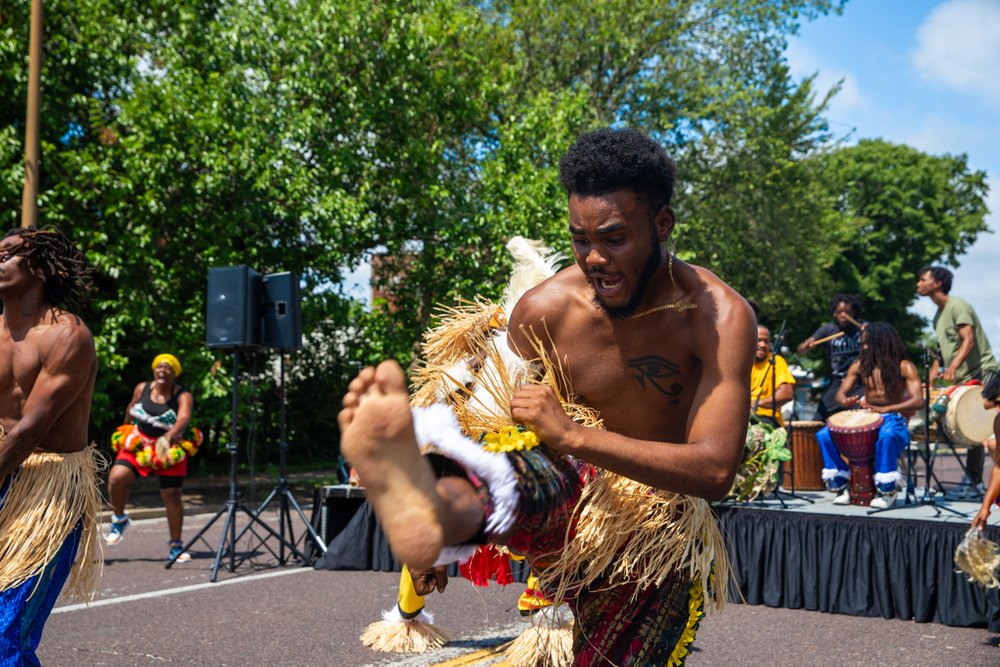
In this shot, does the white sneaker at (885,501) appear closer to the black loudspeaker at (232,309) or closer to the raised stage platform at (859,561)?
the raised stage platform at (859,561)

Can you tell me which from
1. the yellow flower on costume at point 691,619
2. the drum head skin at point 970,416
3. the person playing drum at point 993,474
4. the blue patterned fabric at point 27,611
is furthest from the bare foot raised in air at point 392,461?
the drum head skin at point 970,416

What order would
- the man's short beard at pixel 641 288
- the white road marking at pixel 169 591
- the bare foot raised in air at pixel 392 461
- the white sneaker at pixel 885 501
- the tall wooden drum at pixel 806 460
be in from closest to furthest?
the bare foot raised in air at pixel 392 461 → the man's short beard at pixel 641 288 → the white road marking at pixel 169 591 → the white sneaker at pixel 885 501 → the tall wooden drum at pixel 806 460

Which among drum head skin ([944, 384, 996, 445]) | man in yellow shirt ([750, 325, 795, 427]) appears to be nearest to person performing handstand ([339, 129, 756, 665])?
man in yellow shirt ([750, 325, 795, 427])

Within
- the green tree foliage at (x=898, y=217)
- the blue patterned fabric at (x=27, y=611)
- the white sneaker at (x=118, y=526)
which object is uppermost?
the green tree foliage at (x=898, y=217)

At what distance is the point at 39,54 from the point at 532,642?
9.28 meters

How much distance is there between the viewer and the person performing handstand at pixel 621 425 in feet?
7.68

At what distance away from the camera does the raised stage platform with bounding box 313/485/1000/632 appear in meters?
6.38

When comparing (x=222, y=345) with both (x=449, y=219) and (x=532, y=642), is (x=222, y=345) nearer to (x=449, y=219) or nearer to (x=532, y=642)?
(x=532, y=642)

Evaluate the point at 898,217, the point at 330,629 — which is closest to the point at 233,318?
the point at 330,629

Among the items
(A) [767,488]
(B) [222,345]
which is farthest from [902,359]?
(B) [222,345]

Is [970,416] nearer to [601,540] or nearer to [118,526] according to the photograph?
[601,540]

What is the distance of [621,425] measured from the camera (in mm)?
2799

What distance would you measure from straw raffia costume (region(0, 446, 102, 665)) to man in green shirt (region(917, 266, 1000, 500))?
298 inches

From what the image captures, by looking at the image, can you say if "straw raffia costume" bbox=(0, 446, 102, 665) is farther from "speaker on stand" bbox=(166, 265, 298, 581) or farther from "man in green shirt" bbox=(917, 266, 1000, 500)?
"man in green shirt" bbox=(917, 266, 1000, 500)
